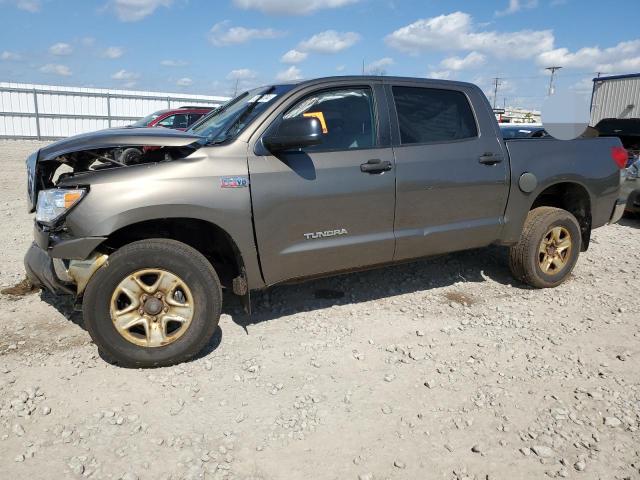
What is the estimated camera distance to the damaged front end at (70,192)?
3.11 m

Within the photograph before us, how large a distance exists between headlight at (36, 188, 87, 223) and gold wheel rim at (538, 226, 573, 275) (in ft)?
12.9

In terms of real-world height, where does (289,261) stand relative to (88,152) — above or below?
below

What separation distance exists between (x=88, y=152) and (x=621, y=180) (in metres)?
4.89

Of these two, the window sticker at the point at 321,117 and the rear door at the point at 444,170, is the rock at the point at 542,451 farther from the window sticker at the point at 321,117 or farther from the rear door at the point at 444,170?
the window sticker at the point at 321,117

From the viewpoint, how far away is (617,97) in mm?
22750

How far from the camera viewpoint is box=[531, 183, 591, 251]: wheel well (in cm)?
493

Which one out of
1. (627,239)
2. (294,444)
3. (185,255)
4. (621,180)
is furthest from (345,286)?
(627,239)

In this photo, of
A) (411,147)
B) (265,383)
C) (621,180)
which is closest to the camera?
(265,383)

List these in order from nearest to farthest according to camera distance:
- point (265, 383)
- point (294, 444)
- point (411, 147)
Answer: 1. point (294, 444)
2. point (265, 383)
3. point (411, 147)

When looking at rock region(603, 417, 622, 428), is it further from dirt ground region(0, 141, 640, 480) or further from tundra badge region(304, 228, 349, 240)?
tundra badge region(304, 228, 349, 240)

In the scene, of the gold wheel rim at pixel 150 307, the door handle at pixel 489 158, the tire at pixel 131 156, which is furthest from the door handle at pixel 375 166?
the tire at pixel 131 156

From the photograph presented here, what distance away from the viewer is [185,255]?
3266mm

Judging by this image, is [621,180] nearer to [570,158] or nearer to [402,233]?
[570,158]

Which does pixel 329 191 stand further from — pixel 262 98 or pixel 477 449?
pixel 477 449
